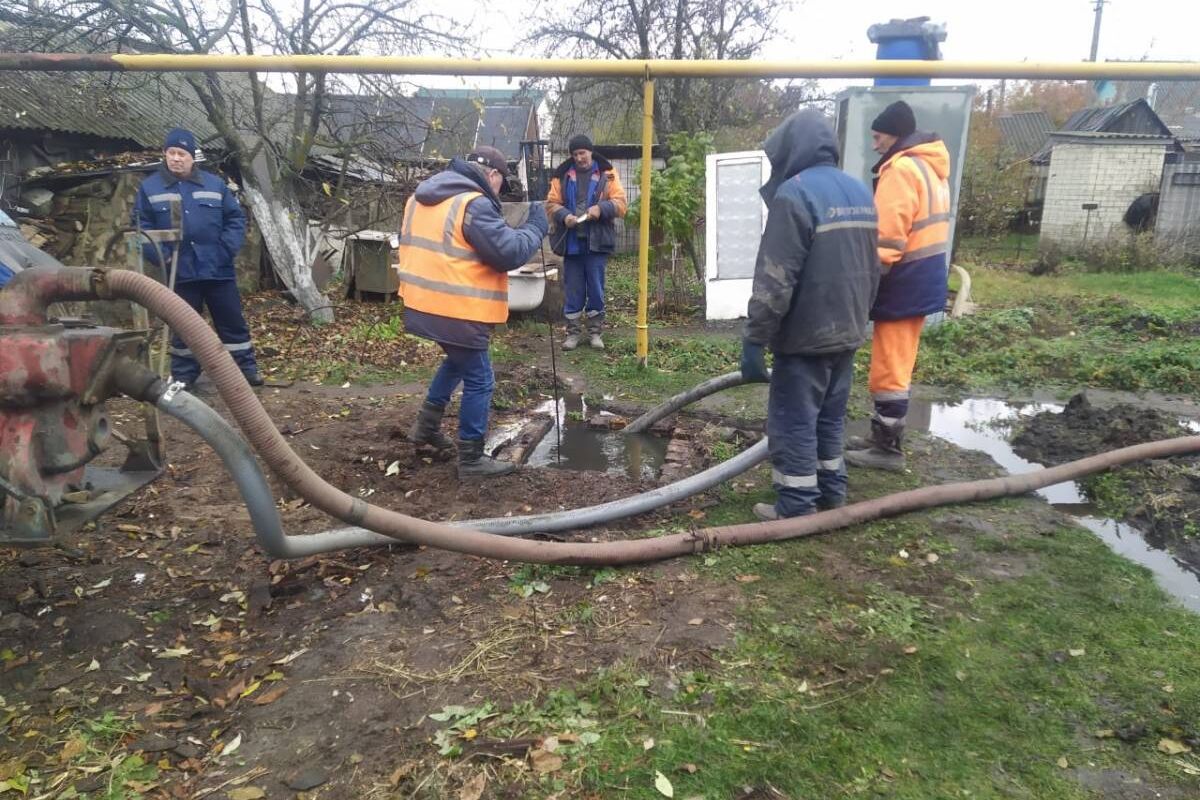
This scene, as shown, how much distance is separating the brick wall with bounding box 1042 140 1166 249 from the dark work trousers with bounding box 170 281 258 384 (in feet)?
64.0

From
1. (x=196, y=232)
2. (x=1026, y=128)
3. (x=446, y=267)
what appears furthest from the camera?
(x=1026, y=128)

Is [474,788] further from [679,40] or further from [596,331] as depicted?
[679,40]

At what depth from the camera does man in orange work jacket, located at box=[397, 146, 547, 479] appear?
4000 mm

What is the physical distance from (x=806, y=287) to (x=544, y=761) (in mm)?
2348

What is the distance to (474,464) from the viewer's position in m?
4.37

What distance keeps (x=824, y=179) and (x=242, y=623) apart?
3200mm

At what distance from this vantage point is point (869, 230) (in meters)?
3.56

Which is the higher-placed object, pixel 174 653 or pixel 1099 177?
pixel 1099 177

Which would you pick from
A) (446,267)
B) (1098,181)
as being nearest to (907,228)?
(446,267)

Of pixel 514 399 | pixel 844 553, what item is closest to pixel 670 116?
pixel 514 399

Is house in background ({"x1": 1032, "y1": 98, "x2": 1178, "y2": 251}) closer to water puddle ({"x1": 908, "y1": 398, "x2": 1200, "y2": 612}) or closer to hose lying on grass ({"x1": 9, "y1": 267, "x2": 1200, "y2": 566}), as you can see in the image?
water puddle ({"x1": 908, "y1": 398, "x2": 1200, "y2": 612})

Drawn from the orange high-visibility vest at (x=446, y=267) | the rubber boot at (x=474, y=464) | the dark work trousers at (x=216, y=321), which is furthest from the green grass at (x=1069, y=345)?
the dark work trousers at (x=216, y=321)

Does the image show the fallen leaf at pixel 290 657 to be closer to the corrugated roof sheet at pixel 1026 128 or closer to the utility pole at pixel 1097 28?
the utility pole at pixel 1097 28

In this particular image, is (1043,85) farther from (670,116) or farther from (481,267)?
(481,267)
